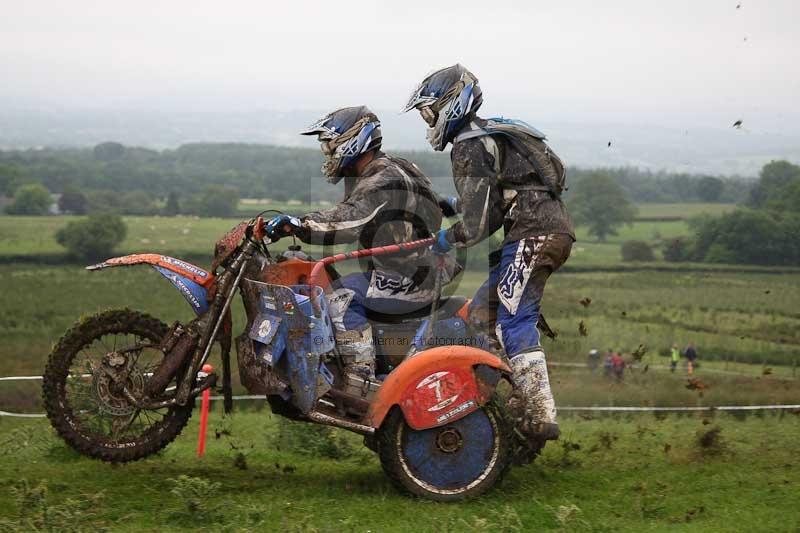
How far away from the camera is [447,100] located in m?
7.18

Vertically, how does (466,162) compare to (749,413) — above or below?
above

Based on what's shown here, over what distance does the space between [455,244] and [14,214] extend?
80033 mm

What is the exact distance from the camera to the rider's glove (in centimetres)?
768

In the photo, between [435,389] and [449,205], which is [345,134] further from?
[435,389]

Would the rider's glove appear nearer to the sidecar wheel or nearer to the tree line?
the sidecar wheel

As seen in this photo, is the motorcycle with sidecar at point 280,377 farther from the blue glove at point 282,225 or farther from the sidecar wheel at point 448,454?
the blue glove at point 282,225

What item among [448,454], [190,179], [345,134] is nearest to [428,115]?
[345,134]

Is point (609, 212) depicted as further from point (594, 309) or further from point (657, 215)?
point (594, 309)

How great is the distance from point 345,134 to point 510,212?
4.35 ft

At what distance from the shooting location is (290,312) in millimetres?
6809

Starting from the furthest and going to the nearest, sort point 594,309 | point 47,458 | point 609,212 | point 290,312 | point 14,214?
point 14,214, point 609,212, point 594,309, point 47,458, point 290,312

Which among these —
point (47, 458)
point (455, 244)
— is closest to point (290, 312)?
point (455, 244)

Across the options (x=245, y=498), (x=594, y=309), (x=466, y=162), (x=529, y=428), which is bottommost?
(x=594, y=309)

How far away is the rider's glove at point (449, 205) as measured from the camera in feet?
25.2
